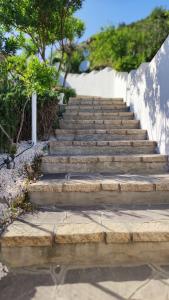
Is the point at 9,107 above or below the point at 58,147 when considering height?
above

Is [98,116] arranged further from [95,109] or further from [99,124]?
[95,109]

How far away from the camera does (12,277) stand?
2.13 m

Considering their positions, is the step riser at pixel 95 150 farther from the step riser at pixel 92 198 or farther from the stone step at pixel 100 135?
the step riser at pixel 92 198

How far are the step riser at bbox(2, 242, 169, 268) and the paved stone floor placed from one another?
0.07 m

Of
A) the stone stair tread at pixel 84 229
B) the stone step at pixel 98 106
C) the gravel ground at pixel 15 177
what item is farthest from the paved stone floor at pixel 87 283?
the stone step at pixel 98 106

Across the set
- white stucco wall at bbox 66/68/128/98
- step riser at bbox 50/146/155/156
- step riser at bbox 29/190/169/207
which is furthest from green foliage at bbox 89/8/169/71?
step riser at bbox 29/190/169/207

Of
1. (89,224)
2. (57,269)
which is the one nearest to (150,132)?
(89,224)

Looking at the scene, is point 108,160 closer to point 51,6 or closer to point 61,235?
point 61,235

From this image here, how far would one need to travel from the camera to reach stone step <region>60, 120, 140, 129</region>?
5289 mm

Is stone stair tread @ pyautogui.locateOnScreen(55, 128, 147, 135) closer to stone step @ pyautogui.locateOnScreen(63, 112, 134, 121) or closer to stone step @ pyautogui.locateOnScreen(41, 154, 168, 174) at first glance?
stone step @ pyautogui.locateOnScreen(63, 112, 134, 121)

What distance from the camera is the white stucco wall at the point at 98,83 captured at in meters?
10.4

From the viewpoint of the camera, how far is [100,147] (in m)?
4.32

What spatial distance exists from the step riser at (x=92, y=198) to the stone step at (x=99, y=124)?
2.38 m

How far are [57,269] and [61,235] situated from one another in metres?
0.26
